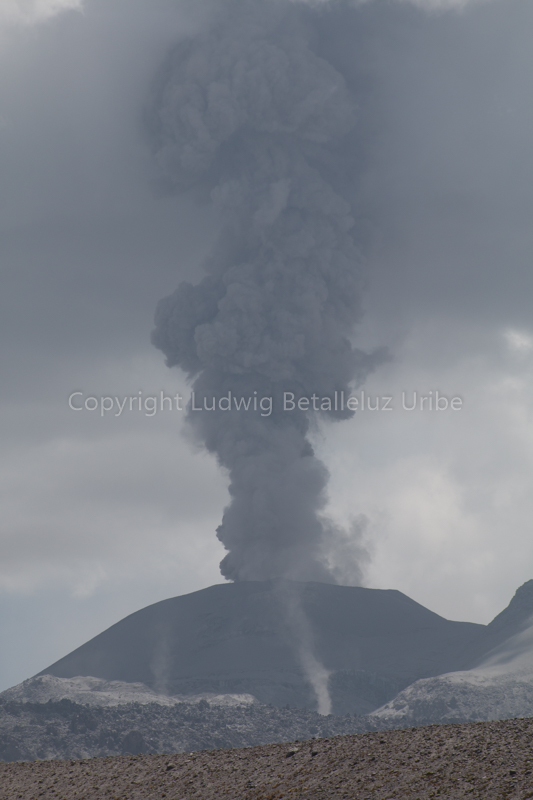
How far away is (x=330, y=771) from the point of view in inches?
420

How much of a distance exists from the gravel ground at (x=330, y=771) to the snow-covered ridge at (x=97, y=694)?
2901 cm

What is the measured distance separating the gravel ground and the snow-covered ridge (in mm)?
29008

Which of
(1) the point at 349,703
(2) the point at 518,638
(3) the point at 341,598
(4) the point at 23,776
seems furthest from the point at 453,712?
(4) the point at 23,776

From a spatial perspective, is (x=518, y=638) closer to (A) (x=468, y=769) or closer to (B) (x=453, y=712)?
(B) (x=453, y=712)

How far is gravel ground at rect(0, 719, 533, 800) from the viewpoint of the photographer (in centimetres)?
946

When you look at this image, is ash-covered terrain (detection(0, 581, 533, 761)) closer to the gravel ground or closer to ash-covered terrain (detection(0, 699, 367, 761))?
ash-covered terrain (detection(0, 699, 367, 761))

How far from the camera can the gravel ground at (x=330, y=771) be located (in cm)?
946

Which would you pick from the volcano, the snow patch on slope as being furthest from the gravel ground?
the volcano

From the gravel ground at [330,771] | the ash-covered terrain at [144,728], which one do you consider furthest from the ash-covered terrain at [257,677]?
the gravel ground at [330,771]

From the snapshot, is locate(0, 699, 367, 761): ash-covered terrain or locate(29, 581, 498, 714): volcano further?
locate(29, 581, 498, 714): volcano

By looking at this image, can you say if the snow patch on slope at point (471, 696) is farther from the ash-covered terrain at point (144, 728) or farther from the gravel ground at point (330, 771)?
the gravel ground at point (330, 771)

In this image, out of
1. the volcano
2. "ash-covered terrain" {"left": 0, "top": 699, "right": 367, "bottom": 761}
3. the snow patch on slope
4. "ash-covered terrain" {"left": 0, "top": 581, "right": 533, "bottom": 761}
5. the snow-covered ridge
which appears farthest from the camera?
the volcano

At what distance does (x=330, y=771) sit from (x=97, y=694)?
36.2m

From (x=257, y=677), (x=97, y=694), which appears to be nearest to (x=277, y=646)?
(x=257, y=677)
